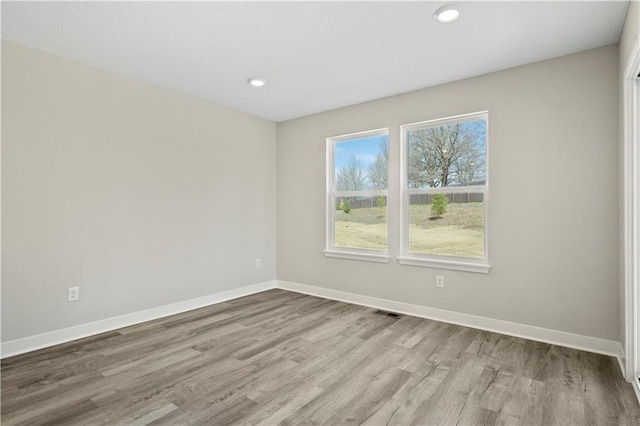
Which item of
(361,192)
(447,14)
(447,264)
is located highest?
(447,14)

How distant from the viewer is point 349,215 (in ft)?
14.8

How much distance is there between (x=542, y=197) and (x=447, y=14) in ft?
5.88

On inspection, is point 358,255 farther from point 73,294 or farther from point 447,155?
point 73,294

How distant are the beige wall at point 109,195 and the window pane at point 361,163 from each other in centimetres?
130

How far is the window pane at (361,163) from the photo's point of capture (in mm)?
4191

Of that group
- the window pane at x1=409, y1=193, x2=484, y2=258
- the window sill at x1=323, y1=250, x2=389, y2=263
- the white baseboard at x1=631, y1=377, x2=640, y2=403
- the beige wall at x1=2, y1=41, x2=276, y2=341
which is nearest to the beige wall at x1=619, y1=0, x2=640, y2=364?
the white baseboard at x1=631, y1=377, x2=640, y2=403

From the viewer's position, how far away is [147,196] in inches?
141

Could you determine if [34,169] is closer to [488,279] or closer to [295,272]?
[295,272]

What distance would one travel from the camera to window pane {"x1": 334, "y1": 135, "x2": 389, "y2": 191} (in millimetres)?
4191

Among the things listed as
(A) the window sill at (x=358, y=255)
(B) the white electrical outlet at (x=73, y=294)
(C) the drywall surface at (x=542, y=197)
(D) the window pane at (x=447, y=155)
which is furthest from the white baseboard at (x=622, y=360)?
(B) the white electrical outlet at (x=73, y=294)

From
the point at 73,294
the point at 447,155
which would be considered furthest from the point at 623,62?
the point at 73,294

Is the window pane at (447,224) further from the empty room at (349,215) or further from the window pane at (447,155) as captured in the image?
the window pane at (447,155)

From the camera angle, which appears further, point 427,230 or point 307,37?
point 427,230

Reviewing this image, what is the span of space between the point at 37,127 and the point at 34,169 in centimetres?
36
